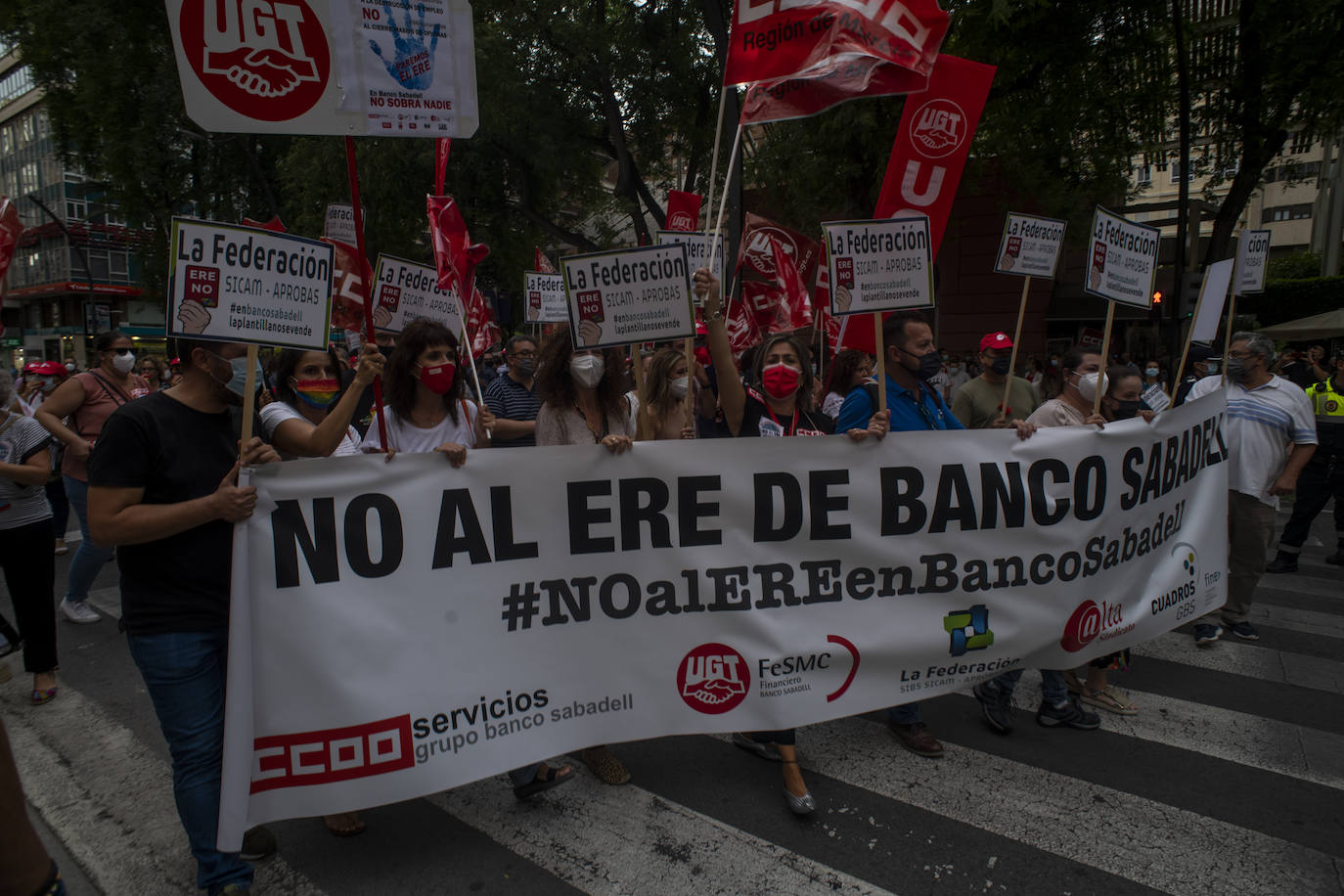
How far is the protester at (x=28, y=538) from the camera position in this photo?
423 cm

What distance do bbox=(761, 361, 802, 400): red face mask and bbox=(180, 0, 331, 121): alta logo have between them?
2.17 metres

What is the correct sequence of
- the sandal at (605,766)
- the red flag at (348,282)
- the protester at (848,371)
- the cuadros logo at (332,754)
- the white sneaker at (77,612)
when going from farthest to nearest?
the red flag at (348,282) < the white sneaker at (77,612) < the protester at (848,371) < the sandal at (605,766) < the cuadros logo at (332,754)

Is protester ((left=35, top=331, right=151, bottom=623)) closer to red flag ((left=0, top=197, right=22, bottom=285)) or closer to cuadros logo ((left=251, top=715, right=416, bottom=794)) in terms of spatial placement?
red flag ((left=0, top=197, right=22, bottom=285))

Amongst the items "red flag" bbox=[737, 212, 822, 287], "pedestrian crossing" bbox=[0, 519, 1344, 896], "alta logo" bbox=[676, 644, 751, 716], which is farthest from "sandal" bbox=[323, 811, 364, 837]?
"red flag" bbox=[737, 212, 822, 287]

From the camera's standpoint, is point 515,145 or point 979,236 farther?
point 979,236

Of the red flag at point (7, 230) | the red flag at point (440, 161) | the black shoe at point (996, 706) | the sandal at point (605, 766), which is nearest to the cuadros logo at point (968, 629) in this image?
the black shoe at point (996, 706)

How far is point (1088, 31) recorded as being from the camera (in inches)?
501

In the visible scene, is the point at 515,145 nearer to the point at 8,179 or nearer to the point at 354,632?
the point at 354,632

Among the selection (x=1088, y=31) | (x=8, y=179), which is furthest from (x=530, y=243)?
(x=8, y=179)

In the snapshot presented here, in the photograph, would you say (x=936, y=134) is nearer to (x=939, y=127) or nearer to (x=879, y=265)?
(x=939, y=127)

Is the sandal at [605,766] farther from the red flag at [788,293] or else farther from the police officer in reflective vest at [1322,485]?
the police officer in reflective vest at [1322,485]

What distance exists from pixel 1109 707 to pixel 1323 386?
6364 mm

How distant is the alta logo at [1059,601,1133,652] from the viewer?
144 inches

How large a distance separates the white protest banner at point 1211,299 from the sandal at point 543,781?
14.5 ft
